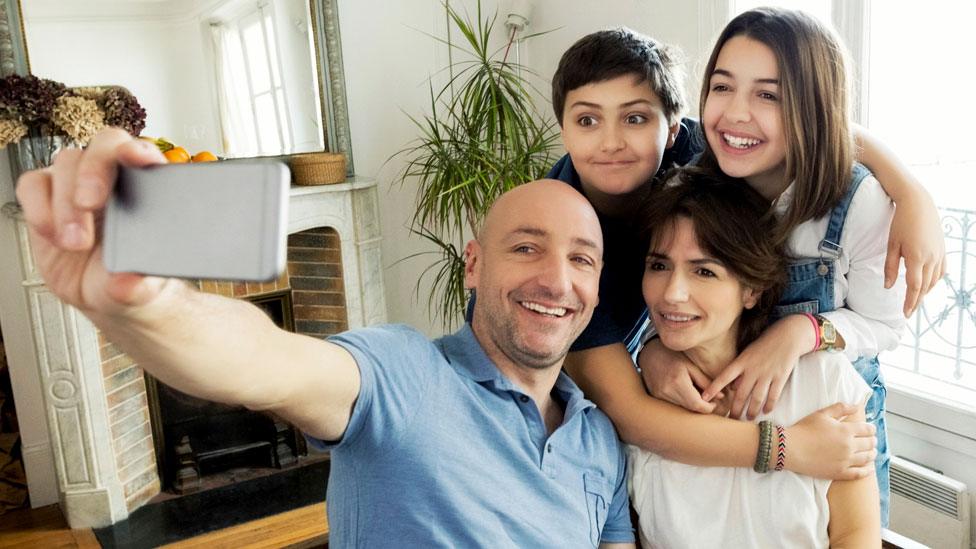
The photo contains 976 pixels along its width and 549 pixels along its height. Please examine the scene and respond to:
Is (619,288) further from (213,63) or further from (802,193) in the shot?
(213,63)

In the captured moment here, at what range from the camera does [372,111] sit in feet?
12.4

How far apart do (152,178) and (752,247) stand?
1.05m

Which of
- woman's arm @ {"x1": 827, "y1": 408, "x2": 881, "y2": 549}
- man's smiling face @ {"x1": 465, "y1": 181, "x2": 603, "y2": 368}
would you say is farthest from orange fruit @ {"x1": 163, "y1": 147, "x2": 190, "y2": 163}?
woman's arm @ {"x1": 827, "y1": 408, "x2": 881, "y2": 549}

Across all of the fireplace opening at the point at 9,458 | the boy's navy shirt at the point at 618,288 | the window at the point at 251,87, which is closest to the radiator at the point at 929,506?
the boy's navy shirt at the point at 618,288

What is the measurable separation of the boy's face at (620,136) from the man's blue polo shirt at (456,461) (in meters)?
0.44

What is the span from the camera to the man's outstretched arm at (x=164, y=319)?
1.68ft

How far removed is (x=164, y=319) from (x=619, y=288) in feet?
3.19

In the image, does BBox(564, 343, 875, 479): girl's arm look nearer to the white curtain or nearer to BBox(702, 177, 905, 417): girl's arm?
BBox(702, 177, 905, 417): girl's arm

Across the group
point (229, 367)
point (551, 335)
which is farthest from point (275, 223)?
point (551, 335)

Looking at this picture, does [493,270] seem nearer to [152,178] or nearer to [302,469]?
[152,178]

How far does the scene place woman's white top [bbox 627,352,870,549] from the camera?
127cm

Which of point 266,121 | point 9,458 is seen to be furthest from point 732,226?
point 9,458

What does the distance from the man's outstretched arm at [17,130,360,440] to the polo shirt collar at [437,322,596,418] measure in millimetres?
322

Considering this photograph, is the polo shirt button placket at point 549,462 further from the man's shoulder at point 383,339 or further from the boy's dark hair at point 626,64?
the boy's dark hair at point 626,64
